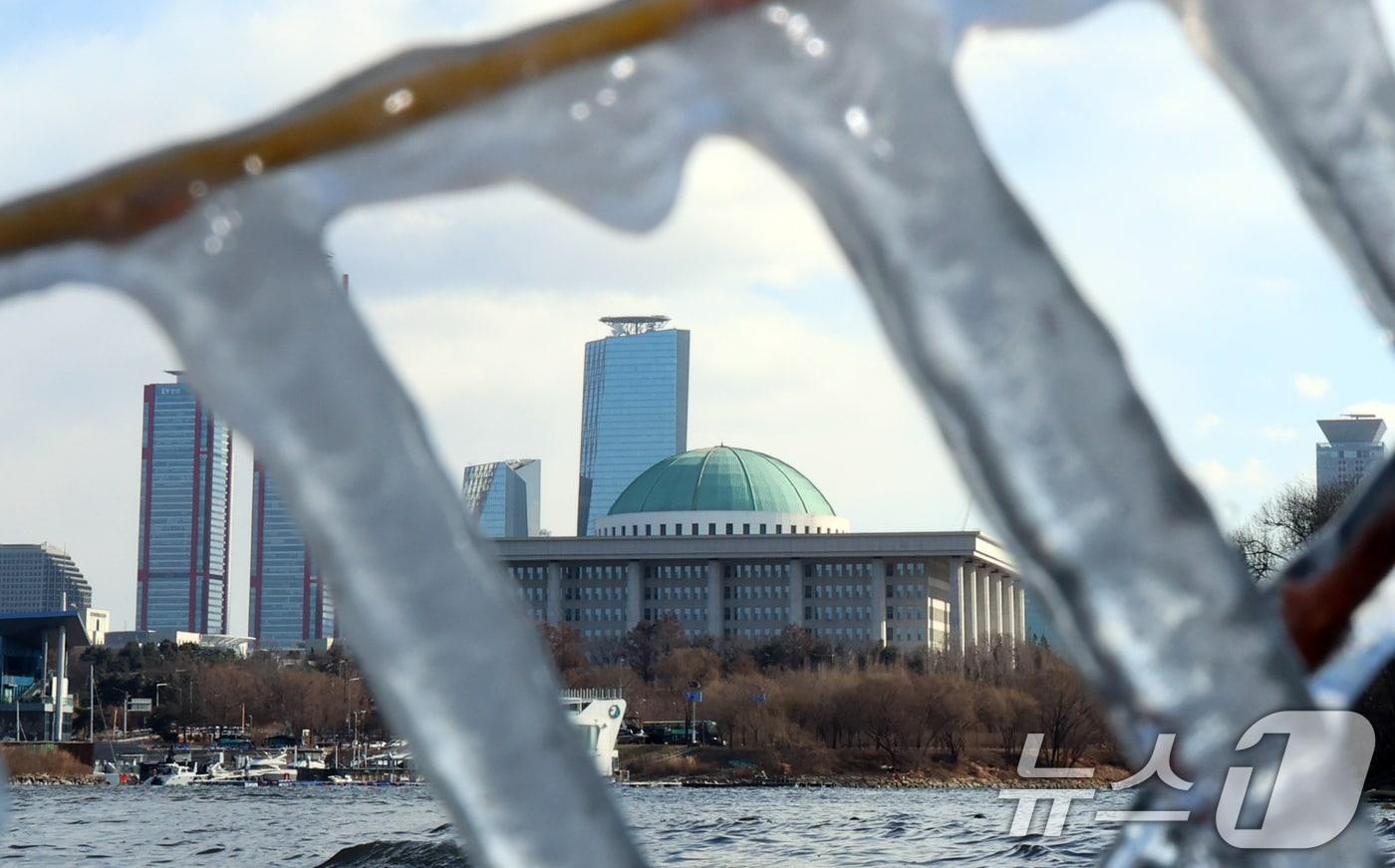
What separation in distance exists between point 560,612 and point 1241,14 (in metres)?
101

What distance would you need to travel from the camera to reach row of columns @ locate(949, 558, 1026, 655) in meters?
97.4

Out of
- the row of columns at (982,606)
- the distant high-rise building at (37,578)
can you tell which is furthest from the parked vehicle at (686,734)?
the distant high-rise building at (37,578)

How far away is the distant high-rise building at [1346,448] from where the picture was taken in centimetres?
2432

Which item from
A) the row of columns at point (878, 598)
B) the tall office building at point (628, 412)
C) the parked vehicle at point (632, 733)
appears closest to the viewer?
the parked vehicle at point (632, 733)

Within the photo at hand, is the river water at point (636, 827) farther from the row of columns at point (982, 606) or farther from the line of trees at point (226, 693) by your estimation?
the row of columns at point (982, 606)

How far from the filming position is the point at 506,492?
171125 mm

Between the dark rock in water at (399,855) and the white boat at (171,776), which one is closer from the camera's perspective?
the dark rock in water at (399,855)

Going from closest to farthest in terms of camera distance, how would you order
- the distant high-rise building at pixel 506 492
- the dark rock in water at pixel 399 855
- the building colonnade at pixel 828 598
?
the dark rock in water at pixel 399 855 < the building colonnade at pixel 828 598 < the distant high-rise building at pixel 506 492

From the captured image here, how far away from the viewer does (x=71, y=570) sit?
178m

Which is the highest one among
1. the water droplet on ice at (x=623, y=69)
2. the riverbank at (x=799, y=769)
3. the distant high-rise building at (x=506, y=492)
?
the distant high-rise building at (x=506, y=492)

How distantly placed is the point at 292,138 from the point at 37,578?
196 m

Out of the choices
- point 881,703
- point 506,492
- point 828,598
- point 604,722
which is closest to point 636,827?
point 604,722

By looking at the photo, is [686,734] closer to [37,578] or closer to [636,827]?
[636,827]

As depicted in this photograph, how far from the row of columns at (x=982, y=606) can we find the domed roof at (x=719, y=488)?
14687mm
